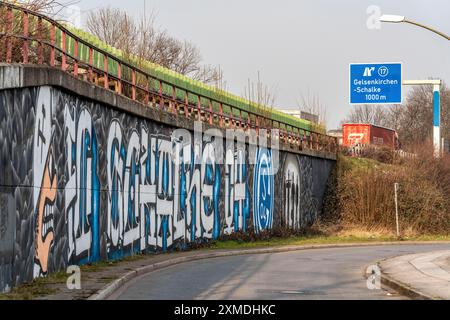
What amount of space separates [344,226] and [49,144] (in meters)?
30.1

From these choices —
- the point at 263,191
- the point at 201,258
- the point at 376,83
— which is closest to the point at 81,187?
the point at 201,258

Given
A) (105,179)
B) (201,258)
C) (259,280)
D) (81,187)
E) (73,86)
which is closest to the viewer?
(259,280)

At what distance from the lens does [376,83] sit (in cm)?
3894

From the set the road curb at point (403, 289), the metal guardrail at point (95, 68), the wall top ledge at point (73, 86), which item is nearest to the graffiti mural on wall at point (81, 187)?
the wall top ledge at point (73, 86)

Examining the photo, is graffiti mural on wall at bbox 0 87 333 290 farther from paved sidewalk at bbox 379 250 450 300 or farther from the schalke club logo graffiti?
paved sidewalk at bbox 379 250 450 300

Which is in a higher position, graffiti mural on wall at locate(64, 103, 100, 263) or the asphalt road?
graffiti mural on wall at locate(64, 103, 100, 263)

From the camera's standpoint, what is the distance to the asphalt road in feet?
53.8

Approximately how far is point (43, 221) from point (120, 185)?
21.3 ft

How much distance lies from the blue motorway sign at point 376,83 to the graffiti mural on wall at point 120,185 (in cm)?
473

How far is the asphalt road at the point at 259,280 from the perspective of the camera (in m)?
16.4

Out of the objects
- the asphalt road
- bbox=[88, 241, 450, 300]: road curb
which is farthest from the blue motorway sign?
the asphalt road

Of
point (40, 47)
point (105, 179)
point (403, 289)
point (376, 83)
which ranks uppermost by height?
point (376, 83)

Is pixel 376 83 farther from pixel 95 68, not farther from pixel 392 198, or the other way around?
pixel 95 68

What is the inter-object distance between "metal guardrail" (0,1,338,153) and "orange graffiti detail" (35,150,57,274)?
7.81 feet
